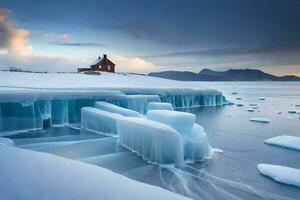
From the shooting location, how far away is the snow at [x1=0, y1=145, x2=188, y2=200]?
326 cm

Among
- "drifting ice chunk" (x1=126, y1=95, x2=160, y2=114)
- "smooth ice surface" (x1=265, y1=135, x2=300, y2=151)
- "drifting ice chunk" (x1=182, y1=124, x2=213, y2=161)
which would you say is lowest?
"smooth ice surface" (x1=265, y1=135, x2=300, y2=151)

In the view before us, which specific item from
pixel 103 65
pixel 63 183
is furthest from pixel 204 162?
pixel 103 65

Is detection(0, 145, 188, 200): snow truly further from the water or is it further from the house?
the house

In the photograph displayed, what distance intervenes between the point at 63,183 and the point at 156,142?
410 centimetres

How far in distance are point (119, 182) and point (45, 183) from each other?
2.82 feet

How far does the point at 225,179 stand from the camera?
6.74 meters

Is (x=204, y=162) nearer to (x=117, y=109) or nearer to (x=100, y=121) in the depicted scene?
(x=100, y=121)

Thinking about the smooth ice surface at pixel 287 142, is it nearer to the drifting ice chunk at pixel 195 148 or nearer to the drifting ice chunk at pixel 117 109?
the drifting ice chunk at pixel 195 148

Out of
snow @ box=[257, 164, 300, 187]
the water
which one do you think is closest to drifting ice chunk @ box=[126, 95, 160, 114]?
the water

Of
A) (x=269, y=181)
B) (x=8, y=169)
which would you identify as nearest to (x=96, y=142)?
(x=269, y=181)

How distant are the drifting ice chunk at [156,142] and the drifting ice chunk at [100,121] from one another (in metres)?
2.05

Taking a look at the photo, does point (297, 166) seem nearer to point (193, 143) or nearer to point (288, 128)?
point (193, 143)

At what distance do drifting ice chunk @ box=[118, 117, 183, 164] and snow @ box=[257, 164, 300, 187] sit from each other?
2.00 m

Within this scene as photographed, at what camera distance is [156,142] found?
7.51m
